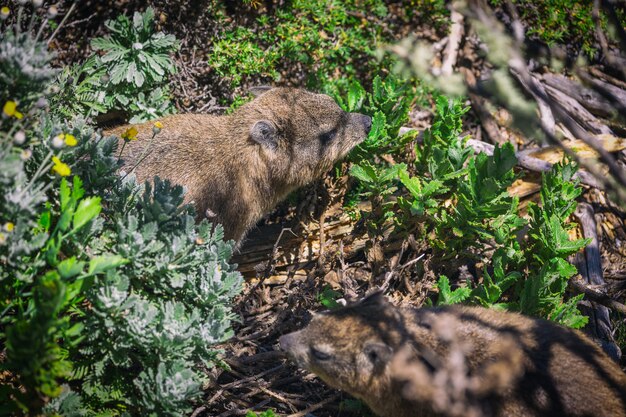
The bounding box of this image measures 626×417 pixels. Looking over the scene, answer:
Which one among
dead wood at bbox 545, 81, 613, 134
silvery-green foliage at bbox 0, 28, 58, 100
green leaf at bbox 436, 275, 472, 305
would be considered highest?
silvery-green foliage at bbox 0, 28, 58, 100

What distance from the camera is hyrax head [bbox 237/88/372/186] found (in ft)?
20.7

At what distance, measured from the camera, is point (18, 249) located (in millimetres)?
3549

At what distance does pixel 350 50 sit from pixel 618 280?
4291 mm

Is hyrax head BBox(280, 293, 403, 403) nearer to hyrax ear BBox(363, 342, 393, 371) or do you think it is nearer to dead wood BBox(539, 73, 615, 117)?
hyrax ear BBox(363, 342, 393, 371)

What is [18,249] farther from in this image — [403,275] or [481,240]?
[481,240]

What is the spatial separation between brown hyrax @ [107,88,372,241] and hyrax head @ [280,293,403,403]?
1.93 meters

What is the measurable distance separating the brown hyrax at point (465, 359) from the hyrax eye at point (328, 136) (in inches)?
90.1

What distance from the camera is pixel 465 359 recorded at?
430 centimetres

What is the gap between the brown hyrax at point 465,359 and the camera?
4016 millimetres

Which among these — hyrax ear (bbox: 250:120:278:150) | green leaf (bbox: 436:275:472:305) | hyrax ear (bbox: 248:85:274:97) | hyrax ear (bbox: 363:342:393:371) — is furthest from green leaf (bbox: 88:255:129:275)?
hyrax ear (bbox: 248:85:274:97)

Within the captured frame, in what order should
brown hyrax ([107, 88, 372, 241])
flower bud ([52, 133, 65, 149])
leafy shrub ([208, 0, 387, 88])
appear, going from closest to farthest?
flower bud ([52, 133, 65, 149])
brown hyrax ([107, 88, 372, 241])
leafy shrub ([208, 0, 387, 88])

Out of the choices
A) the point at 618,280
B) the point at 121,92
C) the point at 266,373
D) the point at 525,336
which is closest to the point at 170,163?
the point at 121,92

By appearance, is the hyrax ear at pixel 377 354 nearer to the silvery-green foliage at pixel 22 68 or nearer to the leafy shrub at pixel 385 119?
the leafy shrub at pixel 385 119

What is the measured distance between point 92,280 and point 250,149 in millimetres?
2819
